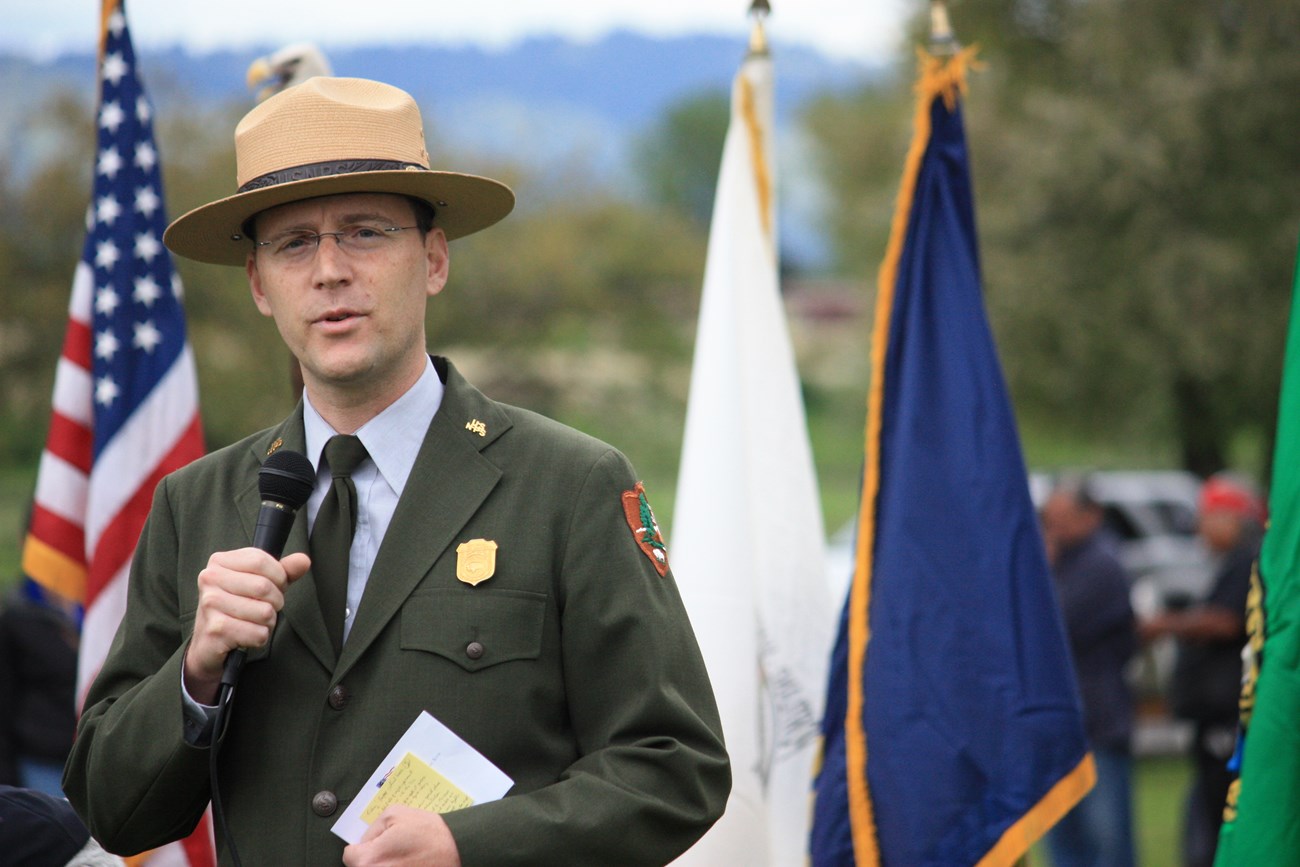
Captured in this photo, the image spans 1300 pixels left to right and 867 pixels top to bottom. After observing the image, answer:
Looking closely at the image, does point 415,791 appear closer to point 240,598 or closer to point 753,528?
point 240,598

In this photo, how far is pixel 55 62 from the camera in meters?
44.1

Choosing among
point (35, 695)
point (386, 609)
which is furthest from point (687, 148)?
point (386, 609)

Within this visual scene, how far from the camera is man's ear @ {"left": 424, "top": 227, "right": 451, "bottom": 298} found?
2410mm

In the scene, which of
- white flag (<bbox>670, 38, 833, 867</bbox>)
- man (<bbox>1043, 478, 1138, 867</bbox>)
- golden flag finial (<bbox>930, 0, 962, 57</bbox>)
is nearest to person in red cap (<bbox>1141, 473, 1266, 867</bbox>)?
man (<bbox>1043, 478, 1138, 867</bbox>)

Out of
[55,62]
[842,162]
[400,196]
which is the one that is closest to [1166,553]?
[842,162]

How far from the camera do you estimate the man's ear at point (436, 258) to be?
2.41 m

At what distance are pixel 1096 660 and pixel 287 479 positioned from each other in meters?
6.14

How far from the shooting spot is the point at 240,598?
195cm

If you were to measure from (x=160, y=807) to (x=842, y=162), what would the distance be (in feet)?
62.8

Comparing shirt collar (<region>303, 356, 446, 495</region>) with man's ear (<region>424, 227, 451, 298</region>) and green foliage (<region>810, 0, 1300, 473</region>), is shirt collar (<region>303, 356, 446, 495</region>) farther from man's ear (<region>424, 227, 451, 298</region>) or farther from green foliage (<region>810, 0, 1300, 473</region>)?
green foliage (<region>810, 0, 1300, 473</region>)

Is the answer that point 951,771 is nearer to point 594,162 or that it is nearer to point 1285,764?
point 1285,764

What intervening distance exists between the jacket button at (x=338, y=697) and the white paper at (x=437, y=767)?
100 mm

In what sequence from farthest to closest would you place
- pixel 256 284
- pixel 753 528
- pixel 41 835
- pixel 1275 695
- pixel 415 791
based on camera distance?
pixel 753 528, pixel 1275 695, pixel 41 835, pixel 256 284, pixel 415 791

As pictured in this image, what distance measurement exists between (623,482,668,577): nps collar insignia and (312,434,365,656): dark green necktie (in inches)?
16.8
